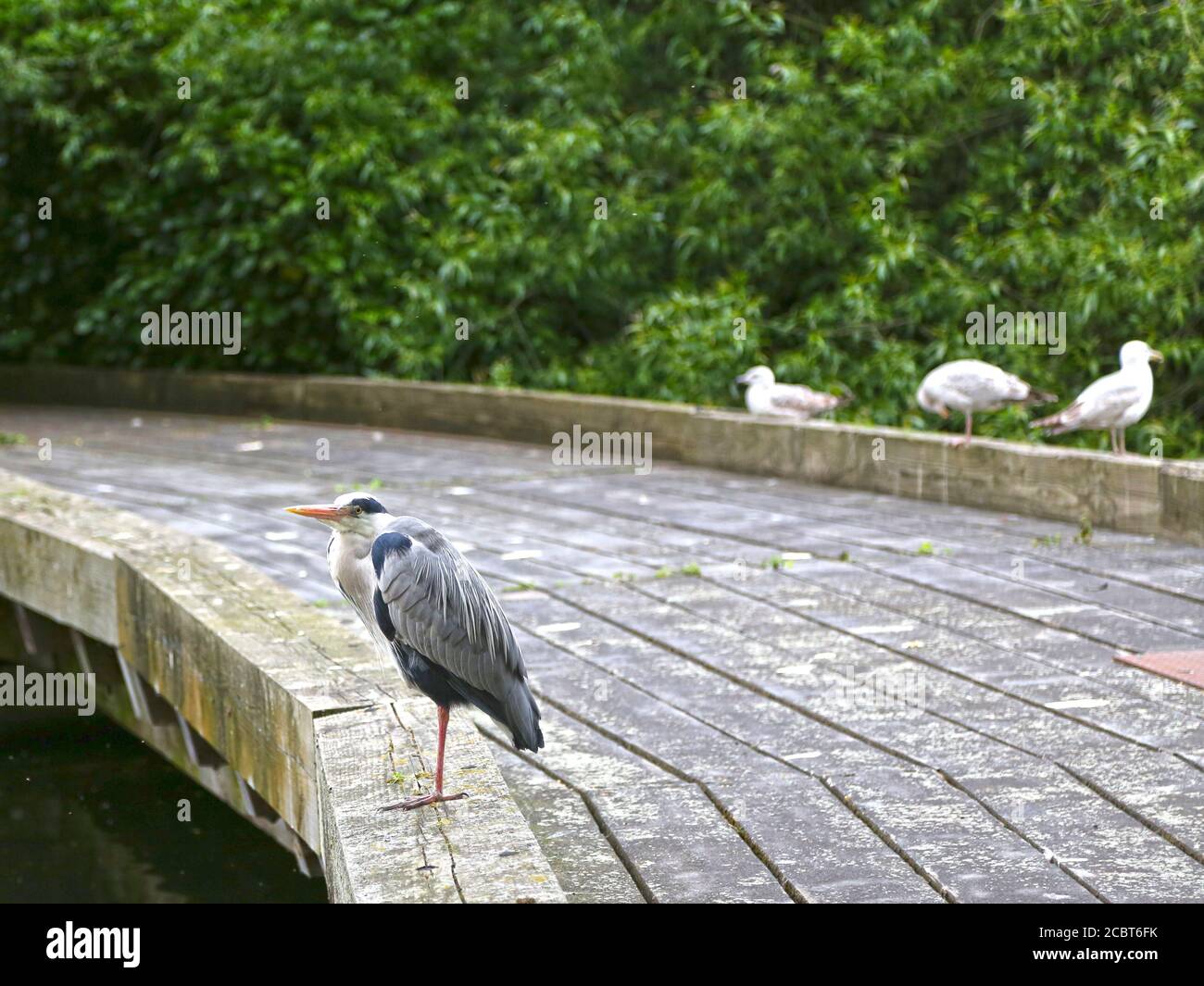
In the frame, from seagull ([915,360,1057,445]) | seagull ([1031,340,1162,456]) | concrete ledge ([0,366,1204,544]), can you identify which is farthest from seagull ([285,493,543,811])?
seagull ([915,360,1057,445])

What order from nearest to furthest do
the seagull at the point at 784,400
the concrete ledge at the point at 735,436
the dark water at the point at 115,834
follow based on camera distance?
the dark water at the point at 115,834
the concrete ledge at the point at 735,436
the seagull at the point at 784,400

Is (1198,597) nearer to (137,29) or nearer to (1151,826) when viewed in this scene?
(1151,826)

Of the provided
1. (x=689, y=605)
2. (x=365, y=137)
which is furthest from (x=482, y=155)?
(x=689, y=605)

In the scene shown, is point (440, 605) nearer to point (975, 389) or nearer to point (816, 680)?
point (816, 680)

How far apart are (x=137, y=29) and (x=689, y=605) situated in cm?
909

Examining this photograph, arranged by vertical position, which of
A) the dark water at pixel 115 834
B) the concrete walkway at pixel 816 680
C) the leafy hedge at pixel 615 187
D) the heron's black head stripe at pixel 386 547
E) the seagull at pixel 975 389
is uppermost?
the leafy hedge at pixel 615 187

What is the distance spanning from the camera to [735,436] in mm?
8852

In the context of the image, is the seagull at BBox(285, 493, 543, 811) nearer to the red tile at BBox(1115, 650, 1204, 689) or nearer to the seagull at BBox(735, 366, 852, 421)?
the red tile at BBox(1115, 650, 1204, 689)

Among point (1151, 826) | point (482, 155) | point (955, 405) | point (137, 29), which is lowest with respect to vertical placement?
point (1151, 826)

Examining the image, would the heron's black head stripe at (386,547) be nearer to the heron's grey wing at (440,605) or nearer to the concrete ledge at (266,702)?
the heron's grey wing at (440,605)

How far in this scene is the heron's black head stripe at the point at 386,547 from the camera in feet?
10.7

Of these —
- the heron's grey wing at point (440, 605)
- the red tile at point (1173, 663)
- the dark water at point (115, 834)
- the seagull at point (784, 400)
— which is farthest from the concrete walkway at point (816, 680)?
the dark water at point (115, 834)

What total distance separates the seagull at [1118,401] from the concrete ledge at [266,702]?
387cm

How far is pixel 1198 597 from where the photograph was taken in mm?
5500
